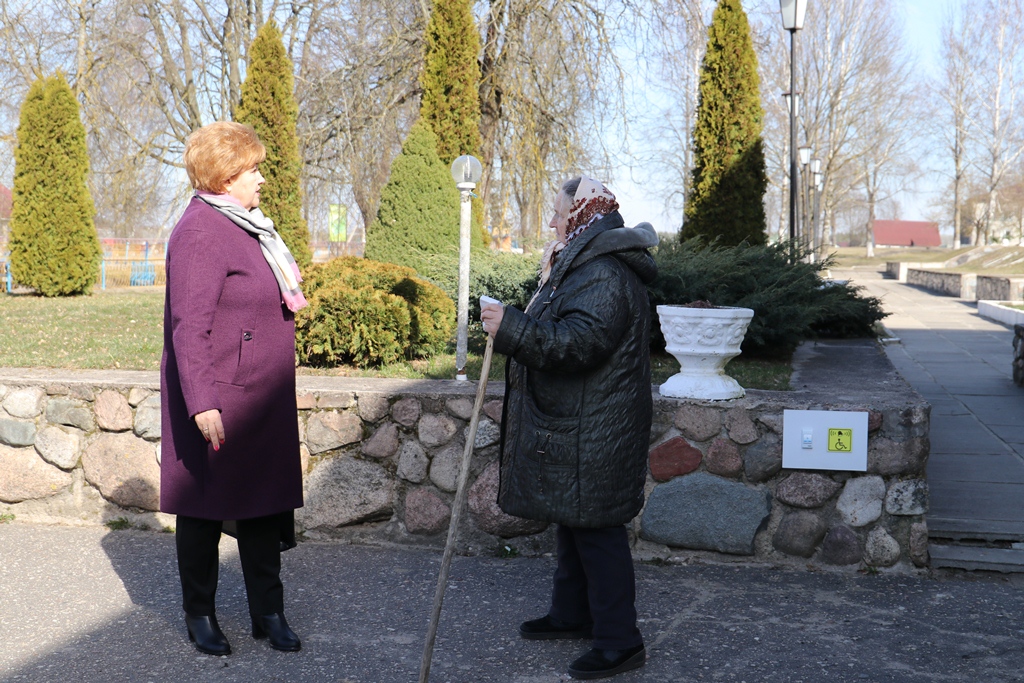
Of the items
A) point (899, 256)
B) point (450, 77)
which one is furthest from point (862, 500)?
point (899, 256)

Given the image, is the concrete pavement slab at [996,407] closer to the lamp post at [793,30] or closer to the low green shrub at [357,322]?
the lamp post at [793,30]

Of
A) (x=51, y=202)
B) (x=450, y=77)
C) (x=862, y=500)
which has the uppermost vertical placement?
(x=450, y=77)

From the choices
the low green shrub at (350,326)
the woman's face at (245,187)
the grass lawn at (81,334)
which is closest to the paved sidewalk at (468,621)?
the woman's face at (245,187)

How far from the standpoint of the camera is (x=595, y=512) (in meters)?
2.84

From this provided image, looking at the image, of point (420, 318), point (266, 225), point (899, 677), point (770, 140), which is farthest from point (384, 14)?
point (770, 140)

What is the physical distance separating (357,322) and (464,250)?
97 centimetres

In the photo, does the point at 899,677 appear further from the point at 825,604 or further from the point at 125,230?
the point at 125,230

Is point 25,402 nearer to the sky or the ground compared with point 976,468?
nearer to the sky

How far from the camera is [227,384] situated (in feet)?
9.73

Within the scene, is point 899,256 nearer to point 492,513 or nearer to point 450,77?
point 450,77

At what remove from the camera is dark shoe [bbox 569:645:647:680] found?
292 cm

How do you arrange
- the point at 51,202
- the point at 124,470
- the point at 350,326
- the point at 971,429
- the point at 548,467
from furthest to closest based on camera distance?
1. the point at 51,202
2. the point at 971,429
3. the point at 350,326
4. the point at 124,470
5. the point at 548,467

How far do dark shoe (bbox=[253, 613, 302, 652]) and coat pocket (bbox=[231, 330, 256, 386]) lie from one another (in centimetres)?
83

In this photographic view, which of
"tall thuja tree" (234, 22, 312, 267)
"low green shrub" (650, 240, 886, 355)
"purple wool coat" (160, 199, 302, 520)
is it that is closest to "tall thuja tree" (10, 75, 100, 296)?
"tall thuja tree" (234, 22, 312, 267)
